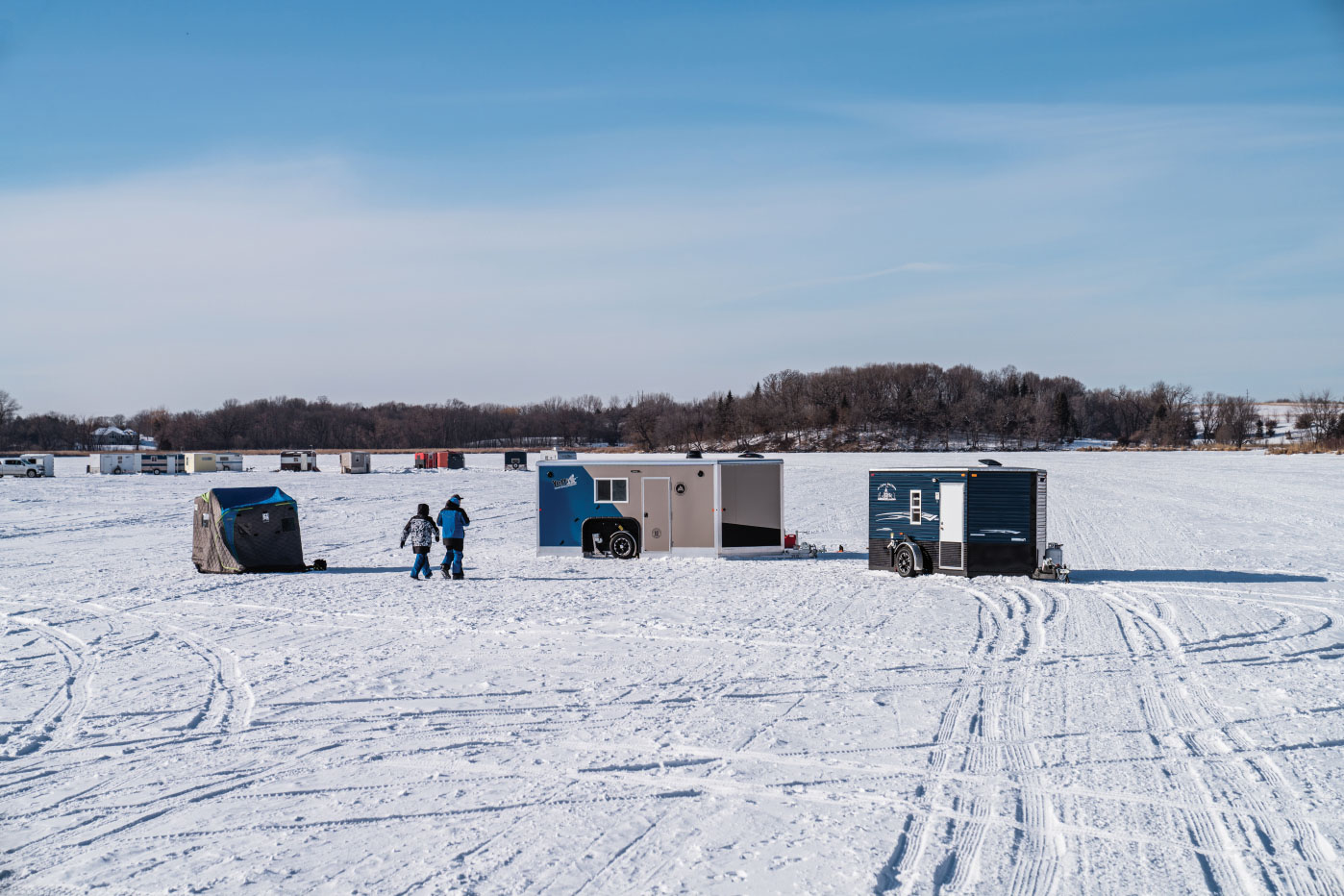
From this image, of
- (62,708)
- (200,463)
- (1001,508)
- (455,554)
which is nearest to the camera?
(62,708)

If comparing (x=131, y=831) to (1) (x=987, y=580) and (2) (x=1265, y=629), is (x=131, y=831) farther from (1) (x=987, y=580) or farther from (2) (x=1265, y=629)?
(1) (x=987, y=580)

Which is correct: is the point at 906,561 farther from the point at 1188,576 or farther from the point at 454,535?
the point at 454,535

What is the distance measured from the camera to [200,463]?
200ft

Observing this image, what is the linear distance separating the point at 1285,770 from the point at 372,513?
1067 inches

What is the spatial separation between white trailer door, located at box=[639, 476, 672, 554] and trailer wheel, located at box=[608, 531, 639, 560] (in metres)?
0.24

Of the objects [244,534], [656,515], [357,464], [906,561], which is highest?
[357,464]

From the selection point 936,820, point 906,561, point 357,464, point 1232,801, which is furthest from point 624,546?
point 357,464

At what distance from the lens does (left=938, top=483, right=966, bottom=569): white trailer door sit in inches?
638

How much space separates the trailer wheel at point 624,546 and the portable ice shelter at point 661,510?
0.02 metres

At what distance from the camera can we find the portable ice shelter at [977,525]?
632 inches

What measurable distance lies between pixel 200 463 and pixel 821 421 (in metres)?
92.2

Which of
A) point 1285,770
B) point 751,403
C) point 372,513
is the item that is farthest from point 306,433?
point 1285,770

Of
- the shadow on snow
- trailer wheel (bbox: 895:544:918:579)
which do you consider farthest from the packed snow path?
trailer wheel (bbox: 895:544:918:579)

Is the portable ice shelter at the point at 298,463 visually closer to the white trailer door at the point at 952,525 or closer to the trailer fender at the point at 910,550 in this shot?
the trailer fender at the point at 910,550
